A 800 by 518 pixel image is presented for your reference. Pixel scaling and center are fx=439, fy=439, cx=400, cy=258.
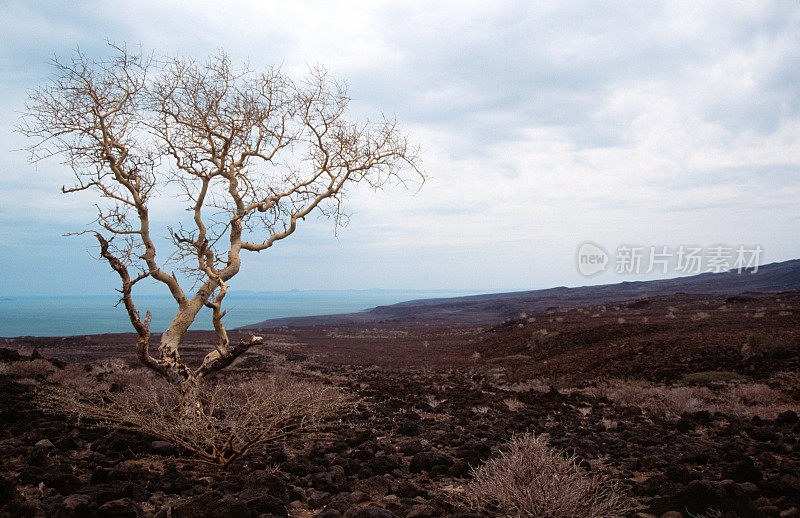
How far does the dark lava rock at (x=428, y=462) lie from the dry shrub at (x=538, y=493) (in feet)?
3.74

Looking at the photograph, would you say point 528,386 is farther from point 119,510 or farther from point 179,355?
point 119,510

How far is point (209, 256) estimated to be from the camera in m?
7.55

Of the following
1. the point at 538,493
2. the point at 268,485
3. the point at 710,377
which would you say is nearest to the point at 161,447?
the point at 268,485

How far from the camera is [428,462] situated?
527cm

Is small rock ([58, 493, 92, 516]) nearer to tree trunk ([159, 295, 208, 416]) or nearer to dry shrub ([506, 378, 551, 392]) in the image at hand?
tree trunk ([159, 295, 208, 416])

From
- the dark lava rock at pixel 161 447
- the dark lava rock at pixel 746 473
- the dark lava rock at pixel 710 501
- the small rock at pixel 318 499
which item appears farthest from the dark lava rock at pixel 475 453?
the dark lava rock at pixel 161 447

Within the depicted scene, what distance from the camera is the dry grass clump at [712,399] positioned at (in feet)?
27.0

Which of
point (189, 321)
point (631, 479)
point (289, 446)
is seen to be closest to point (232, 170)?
point (189, 321)

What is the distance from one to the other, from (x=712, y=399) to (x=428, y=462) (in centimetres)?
759

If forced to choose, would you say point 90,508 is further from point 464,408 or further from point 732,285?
point 732,285

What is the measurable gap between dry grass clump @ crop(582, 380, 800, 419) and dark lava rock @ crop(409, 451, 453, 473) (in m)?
5.33

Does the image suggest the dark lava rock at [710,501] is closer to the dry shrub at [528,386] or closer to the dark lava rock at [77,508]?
the dark lava rock at [77,508]

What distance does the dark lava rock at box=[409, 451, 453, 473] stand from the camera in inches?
206

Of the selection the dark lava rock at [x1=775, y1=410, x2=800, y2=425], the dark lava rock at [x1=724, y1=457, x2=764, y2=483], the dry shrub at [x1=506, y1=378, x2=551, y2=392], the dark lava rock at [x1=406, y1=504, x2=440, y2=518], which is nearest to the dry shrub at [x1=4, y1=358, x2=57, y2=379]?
the dark lava rock at [x1=406, y1=504, x2=440, y2=518]
